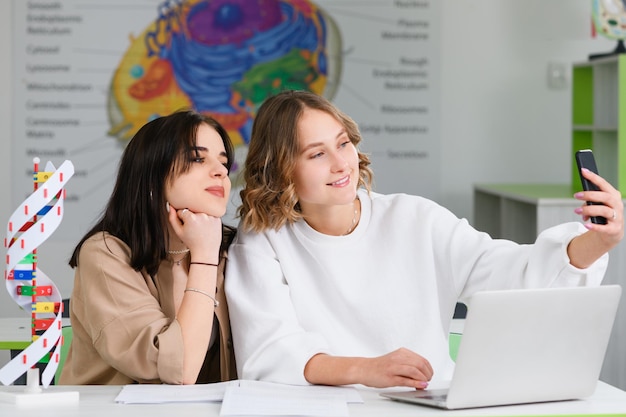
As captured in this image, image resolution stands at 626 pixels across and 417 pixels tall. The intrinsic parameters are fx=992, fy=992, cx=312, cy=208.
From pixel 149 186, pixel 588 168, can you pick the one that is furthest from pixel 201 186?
pixel 588 168

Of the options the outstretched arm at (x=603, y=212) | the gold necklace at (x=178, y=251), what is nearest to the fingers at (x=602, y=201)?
the outstretched arm at (x=603, y=212)

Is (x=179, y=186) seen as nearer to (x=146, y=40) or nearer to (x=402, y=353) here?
(x=402, y=353)

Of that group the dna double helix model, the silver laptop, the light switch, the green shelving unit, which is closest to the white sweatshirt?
the silver laptop

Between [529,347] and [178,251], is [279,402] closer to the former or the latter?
[529,347]

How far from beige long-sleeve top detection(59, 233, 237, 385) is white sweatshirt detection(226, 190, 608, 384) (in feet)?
0.39

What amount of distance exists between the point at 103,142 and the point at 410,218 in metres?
3.18

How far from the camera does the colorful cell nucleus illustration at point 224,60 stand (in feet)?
16.8

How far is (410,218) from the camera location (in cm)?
226

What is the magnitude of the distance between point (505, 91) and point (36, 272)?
3.83m

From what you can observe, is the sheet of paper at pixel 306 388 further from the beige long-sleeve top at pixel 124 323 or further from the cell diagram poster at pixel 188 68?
the cell diagram poster at pixel 188 68

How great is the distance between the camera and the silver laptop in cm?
161

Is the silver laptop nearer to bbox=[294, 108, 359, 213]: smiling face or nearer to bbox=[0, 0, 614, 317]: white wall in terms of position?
bbox=[294, 108, 359, 213]: smiling face

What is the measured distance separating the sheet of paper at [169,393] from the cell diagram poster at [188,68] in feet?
11.1

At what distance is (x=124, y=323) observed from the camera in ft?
6.41
